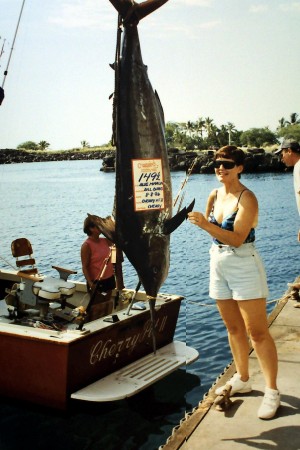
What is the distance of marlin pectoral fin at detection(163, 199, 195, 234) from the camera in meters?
3.30

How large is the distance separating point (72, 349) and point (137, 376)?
3.05 feet

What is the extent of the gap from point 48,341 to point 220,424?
2.26 m

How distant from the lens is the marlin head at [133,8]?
3.39 metres

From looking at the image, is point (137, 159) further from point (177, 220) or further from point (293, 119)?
point (293, 119)

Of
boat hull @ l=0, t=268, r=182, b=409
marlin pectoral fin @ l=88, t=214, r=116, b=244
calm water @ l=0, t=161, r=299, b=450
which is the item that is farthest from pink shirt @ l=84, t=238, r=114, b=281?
marlin pectoral fin @ l=88, t=214, r=116, b=244

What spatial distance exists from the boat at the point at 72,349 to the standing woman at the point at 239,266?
2.08 meters

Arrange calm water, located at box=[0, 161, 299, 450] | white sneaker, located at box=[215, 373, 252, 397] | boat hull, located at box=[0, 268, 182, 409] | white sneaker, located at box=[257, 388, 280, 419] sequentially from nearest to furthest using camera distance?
white sneaker, located at box=[257, 388, 280, 419]
white sneaker, located at box=[215, 373, 252, 397]
boat hull, located at box=[0, 268, 182, 409]
calm water, located at box=[0, 161, 299, 450]

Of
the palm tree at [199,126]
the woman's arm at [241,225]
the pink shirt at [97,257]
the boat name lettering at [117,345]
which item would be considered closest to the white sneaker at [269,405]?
the woman's arm at [241,225]

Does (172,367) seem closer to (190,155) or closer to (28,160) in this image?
(190,155)

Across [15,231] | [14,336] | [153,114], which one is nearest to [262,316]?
[153,114]

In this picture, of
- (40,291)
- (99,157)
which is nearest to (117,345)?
(40,291)

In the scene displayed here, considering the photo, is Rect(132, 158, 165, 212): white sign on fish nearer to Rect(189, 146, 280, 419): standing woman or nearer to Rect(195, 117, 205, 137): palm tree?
Rect(189, 146, 280, 419): standing woman

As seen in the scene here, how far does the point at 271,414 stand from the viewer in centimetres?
375

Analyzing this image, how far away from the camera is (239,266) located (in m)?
3.63
